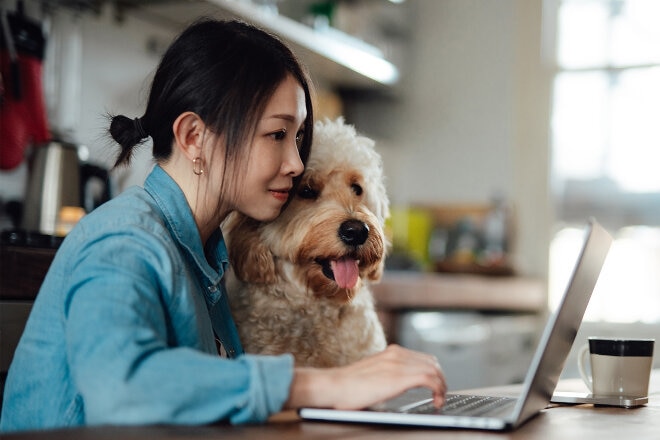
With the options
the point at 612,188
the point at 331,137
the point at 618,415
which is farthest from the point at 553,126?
the point at 618,415

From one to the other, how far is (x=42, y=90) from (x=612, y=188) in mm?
3256

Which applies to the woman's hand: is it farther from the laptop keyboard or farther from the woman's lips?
the woman's lips

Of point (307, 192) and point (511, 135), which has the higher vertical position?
point (511, 135)

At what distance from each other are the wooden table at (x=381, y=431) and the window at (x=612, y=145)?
366 cm

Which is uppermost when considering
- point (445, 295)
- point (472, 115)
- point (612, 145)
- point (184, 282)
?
point (472, 115)

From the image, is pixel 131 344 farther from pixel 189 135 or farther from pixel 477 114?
pixel 477 114

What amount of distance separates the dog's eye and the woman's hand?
0.78 metres

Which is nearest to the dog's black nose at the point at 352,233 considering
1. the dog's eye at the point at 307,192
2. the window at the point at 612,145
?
the dog's eye at the point at 307,192

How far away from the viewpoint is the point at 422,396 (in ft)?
3.89

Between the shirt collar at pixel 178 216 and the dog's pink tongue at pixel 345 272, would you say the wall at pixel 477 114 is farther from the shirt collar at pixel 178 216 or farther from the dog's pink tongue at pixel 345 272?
the shirt collar at pixel 178 216

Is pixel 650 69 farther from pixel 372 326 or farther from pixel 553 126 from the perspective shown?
pixel 372 326

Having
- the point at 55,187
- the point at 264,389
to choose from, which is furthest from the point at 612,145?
the point at 264,389

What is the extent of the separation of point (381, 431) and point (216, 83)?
0.60m

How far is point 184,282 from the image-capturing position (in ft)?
3.42
